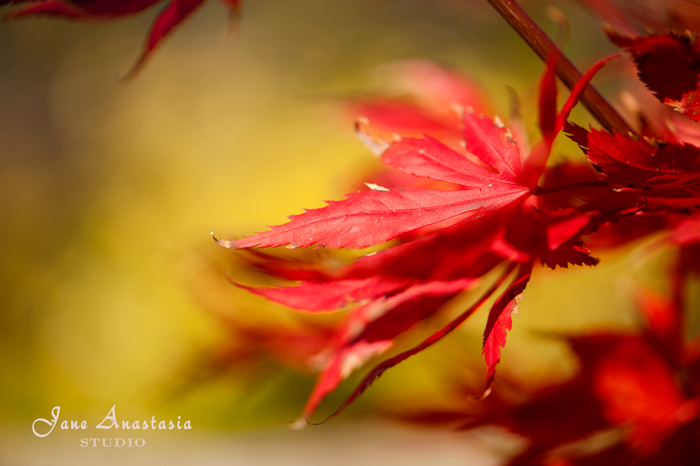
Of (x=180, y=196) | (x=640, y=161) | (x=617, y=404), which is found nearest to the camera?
(x=640, y=161)

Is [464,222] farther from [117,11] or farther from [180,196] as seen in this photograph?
[180,196]

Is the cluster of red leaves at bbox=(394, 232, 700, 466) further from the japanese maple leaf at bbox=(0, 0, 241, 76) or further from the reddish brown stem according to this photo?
the japanese maple leaf at bbox=(0, 0, 241, 76)

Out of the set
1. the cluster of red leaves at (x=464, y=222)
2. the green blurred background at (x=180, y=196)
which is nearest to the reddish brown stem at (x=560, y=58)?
the cluster of red leaves at (x=464, y=222)

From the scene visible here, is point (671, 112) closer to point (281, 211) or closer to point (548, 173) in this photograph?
point (548, 173)

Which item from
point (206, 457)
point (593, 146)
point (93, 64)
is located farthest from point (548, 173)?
point (93, 64)

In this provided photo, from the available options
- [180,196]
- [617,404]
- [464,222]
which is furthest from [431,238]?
[180,196]

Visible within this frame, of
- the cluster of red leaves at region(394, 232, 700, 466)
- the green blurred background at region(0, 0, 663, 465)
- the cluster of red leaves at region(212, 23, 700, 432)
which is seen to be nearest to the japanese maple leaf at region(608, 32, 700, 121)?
the cluster of red leaves at region(212, 23, 700, 432)
